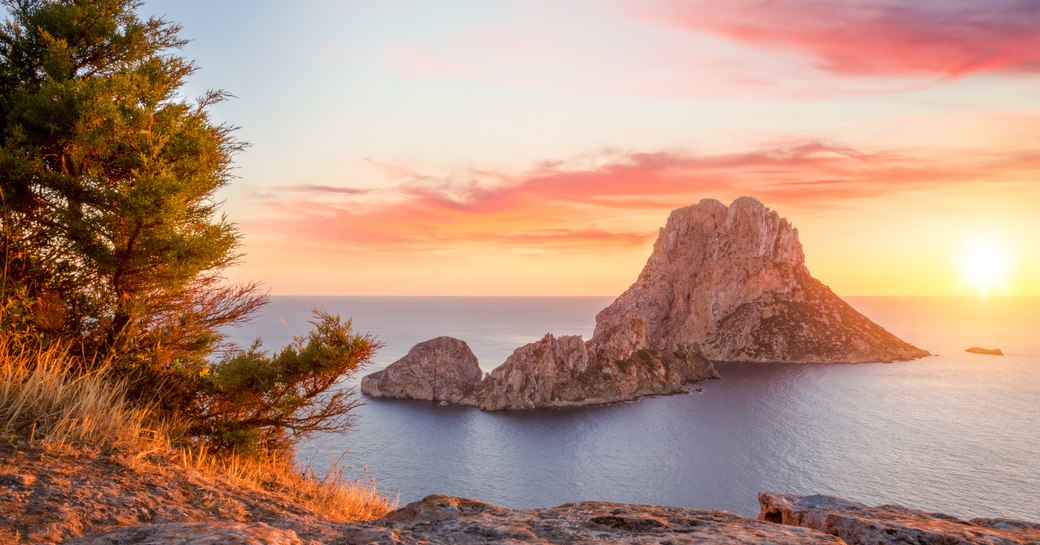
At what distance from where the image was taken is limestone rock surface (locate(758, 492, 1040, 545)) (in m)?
4.07

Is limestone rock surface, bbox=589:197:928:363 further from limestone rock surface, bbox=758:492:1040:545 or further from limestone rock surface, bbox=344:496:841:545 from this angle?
limestone rock surface, bbox=344:496:841:545

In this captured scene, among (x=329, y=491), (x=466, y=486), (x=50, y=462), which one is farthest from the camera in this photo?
(x=466, y=486)

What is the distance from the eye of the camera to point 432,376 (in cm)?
11425

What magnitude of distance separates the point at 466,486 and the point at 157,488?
67.1 metres

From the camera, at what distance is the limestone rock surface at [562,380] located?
105375mm

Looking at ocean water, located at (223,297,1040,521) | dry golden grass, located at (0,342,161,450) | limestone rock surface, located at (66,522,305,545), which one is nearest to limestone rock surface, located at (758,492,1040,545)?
→ limestone rock surface, located at (66,522,305,545)

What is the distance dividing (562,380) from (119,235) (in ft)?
339

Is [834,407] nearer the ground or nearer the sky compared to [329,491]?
nearer the ground

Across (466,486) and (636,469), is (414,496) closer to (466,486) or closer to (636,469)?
(466,486)

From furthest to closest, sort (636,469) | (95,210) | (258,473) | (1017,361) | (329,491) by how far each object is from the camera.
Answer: (1017,361), (636,469), (95,210), (329,491), (258,473)

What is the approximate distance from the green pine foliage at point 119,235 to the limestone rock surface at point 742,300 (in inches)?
5787

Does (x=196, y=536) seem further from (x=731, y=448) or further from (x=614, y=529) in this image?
(x=731, y=448)

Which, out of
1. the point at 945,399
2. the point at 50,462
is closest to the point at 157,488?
the point at 50,462

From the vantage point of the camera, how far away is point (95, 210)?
36.9 ft
